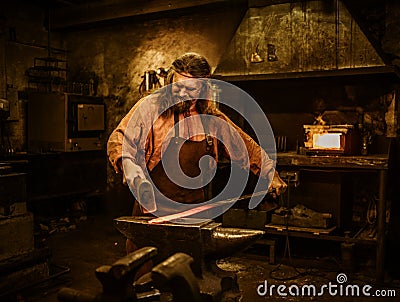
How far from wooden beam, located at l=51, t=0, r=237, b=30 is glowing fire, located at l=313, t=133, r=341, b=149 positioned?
2154mm

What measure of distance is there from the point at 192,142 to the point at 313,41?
236cm

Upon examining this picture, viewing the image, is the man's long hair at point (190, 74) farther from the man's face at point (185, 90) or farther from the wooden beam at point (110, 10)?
the wooden beam at point (110, 10)

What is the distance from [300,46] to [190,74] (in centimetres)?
238

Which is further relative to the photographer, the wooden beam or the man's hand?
the wooden beam

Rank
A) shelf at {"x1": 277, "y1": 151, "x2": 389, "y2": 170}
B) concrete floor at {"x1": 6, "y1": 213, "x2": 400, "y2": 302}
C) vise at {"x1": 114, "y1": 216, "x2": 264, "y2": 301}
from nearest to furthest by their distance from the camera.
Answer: vise at {"x1": 114, "y1": 216, "x2": 264, "y2": 301}, concrete floor at {"x1": 6, "y1": 213, "x2": 400, "y2": 302}, shelf at {"x1": 277, "y1": 151, "x2": 389, "y2": 170}

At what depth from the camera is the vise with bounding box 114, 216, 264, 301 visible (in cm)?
200

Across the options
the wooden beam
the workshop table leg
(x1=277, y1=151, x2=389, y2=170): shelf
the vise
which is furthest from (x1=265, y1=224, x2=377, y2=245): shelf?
the wooden beam

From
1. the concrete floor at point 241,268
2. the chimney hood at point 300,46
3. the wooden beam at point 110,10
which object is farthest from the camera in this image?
the wooden beam at point 110,10

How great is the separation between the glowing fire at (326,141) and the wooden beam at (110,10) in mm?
2154

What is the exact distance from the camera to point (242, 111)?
5.63 metres

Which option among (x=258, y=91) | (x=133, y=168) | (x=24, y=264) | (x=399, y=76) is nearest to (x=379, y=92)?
(x=399, y=76)

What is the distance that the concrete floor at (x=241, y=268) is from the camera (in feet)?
13.4

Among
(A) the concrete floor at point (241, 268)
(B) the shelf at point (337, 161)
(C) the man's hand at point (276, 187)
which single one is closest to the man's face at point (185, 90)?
(C) the man's hand at point (276, 187)

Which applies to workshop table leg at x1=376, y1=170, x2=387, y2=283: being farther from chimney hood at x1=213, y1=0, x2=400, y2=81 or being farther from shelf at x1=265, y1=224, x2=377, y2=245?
chimney hood at x1=213, y1=0, x2=400, y2=81
